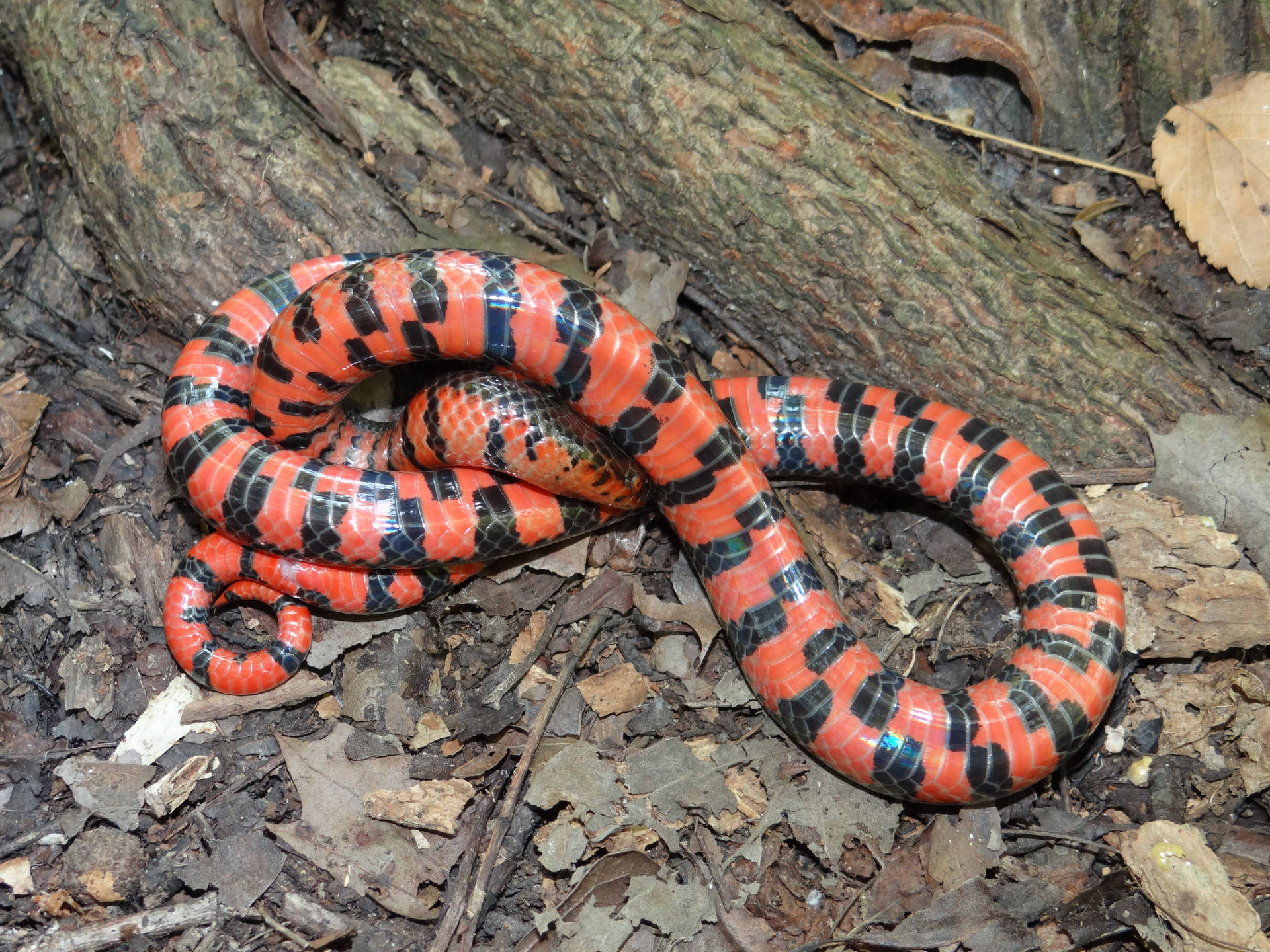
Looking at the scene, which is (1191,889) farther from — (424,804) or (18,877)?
(18,877)

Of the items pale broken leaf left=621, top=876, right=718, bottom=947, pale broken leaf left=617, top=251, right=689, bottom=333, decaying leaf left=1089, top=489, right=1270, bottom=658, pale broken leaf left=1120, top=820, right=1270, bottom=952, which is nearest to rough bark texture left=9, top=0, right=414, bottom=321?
pale broken leaf left=617, top=251, right=689, bottom=333

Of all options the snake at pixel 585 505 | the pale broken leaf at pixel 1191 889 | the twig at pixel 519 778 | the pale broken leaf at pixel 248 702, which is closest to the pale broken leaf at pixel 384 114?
the snake at pixel 585 505

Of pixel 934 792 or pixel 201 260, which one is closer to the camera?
pixel 934 792

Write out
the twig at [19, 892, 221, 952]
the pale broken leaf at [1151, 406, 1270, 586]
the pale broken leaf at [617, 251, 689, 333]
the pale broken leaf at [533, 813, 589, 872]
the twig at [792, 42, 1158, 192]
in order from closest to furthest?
1. the twig at [19, 892, 221, 952]
2. the pale broken leaf at [533, 813, 589, 872]
3. the pale broken leaf at [1151, 406, 1270, 586]
4. the twig at [792, 42, 1158, 192]
5. the pale broken leaf at [617, 251, 689, 333]

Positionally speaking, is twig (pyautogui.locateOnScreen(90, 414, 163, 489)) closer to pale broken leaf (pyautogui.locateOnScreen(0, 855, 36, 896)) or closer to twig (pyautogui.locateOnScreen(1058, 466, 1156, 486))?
pale broken leaf (pyautogui.locateOnScreen(0, 855, 36, 896))

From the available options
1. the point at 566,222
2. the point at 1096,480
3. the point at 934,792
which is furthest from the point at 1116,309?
the point at 566,222

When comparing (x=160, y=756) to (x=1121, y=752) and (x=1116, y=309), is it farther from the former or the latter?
(x=1116, y=309)
